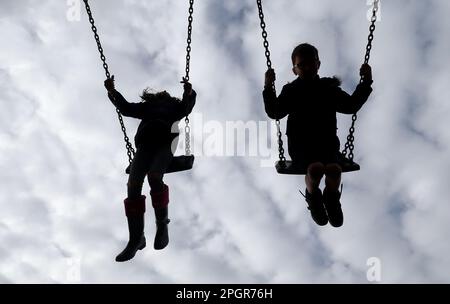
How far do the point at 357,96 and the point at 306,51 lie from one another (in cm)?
63

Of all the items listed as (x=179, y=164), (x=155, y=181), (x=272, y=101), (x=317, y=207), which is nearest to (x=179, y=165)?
(x=179, y=164)

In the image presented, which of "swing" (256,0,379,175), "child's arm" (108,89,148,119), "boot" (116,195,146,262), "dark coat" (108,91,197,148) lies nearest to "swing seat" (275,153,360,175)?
"swing" (256,0,379,175)

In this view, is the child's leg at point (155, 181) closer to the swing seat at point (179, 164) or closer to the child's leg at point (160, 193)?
the child's leg at point (160, 193)

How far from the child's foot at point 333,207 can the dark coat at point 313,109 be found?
32 cm

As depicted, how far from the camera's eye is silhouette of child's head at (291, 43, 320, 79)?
4488 mm

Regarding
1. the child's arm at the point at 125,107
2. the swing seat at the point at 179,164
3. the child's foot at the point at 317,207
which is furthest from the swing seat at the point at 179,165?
the child's foot at the point at 317,207

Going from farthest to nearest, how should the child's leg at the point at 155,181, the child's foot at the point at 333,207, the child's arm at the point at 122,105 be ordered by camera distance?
the child's arm at the point at 122,105
the child's leg at the point at 155,181
the child's foot at the point at 333,207

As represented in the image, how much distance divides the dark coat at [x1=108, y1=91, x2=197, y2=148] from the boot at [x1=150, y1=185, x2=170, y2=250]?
0.54 m

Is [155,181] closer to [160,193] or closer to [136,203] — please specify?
[160,193]

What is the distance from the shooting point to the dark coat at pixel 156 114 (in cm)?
493

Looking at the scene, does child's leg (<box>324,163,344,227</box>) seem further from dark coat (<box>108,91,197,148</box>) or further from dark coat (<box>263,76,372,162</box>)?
dark coat (<box>108,91,197,148</box>)

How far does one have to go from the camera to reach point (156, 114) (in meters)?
5.17
